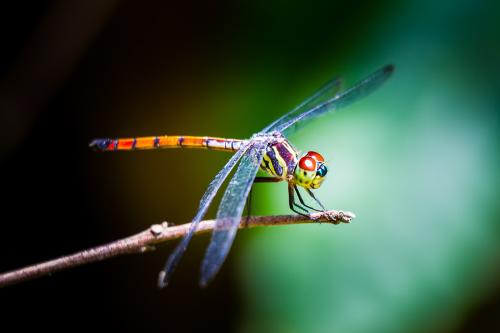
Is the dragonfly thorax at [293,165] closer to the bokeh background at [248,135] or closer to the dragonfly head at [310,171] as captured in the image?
the dragonfly head at [310,171]

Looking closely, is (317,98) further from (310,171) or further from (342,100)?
(310,171)

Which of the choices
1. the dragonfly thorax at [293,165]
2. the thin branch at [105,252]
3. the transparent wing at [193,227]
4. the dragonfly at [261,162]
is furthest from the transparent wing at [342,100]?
the thin branch at [105,252]

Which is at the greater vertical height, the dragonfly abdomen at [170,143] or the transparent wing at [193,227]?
the dragonfly abdomen at [170,143]

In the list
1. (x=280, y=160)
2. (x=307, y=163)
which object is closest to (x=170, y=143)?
(x=280, y=160)

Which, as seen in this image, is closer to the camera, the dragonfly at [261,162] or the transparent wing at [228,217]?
the transparent wing at [228,217]

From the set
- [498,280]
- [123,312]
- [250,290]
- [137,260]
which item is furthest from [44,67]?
[498,280]

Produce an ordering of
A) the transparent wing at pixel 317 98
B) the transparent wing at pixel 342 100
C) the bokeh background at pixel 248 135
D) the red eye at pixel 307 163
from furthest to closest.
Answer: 1. the transparent wing at pixel 317 98
2. the transparent wing at pixel 342 100
3. the bokeh background at pixel 248 135
4. the red eye at pixel 307 163

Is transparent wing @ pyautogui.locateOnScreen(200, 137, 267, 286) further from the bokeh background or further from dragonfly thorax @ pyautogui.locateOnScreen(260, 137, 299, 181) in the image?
the bokeh background

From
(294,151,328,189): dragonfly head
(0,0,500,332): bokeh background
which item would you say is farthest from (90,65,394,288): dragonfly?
(0,0,500,332): bokeh background
